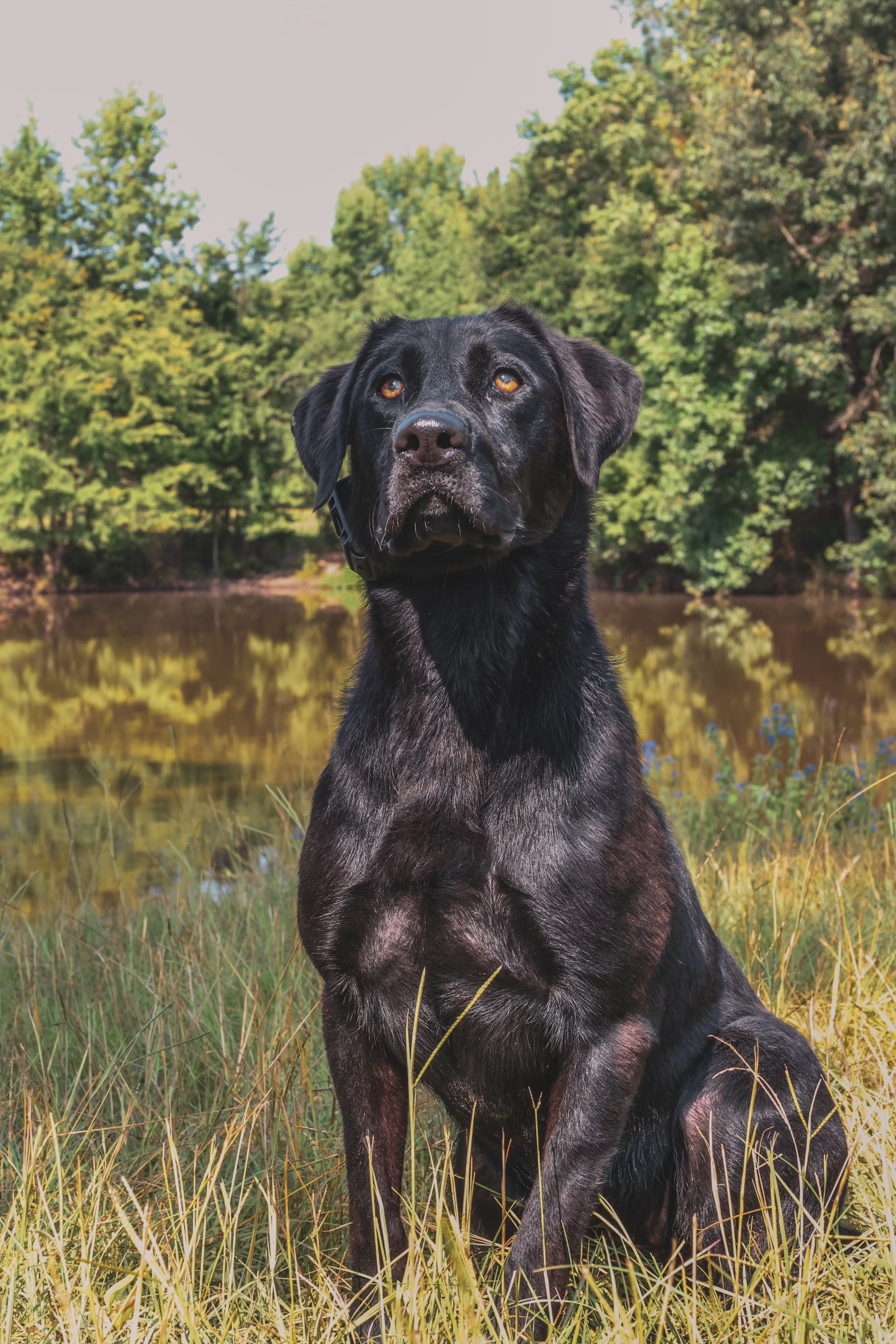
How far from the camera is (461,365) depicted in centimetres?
261

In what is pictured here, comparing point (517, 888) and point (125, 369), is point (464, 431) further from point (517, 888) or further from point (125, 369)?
point (125, 369)

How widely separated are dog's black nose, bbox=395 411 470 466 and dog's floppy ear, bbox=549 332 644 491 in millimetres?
378

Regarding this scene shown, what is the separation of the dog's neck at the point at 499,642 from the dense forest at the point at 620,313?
2269 cm

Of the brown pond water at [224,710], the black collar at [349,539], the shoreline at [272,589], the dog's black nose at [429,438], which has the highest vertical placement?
the dog's black nose at [429,438]

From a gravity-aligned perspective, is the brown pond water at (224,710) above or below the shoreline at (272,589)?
below

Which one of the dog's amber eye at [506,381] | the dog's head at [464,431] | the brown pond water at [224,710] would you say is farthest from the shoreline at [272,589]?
the dog's amber eye at [506,381]

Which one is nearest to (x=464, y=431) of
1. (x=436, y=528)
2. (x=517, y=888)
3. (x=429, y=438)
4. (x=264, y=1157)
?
(x=429, y=438)

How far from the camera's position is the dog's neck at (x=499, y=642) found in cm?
236

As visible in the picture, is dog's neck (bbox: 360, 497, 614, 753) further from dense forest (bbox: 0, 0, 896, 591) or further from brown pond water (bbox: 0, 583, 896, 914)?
dense forest (bbox: 0, 0, 896, 591)

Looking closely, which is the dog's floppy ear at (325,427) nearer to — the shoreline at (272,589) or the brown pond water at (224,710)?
the brown pond water at (224,710)

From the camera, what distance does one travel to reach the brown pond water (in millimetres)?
7684

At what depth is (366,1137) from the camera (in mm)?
2252

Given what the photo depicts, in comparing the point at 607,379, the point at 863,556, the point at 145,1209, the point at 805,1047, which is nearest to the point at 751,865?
the point at 805,1047

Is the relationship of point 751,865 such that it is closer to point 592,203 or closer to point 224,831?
point 224,831
